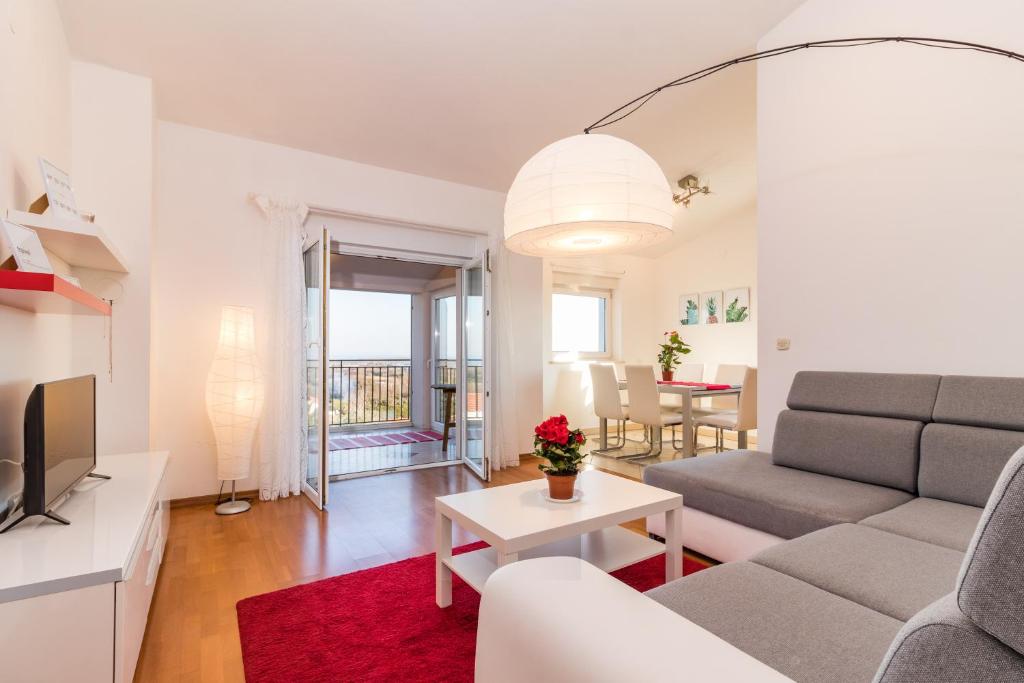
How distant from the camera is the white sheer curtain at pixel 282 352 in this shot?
3.62 metres

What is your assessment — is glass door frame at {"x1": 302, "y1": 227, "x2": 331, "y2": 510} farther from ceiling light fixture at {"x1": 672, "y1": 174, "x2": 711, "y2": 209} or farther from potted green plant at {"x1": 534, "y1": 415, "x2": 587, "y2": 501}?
ceiling light fixture at {"x1": 672, "y1": 174, "x2": 711, "y2": 209}

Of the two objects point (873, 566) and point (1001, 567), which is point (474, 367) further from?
point (1001, 567)

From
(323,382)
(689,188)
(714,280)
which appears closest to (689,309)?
(714,280)

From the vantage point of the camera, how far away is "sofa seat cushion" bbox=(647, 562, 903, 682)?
1024 millimetres

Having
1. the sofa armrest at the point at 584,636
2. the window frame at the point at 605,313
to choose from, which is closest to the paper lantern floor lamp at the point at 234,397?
the sofa armrest at the point at 584,636

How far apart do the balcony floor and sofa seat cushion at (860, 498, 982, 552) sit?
3.72m

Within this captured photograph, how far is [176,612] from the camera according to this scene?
208cm

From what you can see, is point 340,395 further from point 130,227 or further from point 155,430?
point 130,227

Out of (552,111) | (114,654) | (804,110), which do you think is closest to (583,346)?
(552,111)

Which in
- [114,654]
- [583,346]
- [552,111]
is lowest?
[114,654]

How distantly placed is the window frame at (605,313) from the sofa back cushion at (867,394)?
374cm

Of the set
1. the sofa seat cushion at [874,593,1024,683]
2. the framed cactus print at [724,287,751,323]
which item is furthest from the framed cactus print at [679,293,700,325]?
the sofa seat cushion at [874,593,1024,683]

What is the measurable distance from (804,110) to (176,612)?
4.15m

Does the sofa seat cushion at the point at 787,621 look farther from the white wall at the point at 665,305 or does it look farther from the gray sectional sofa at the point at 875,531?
the white wall at the point at 665,305
